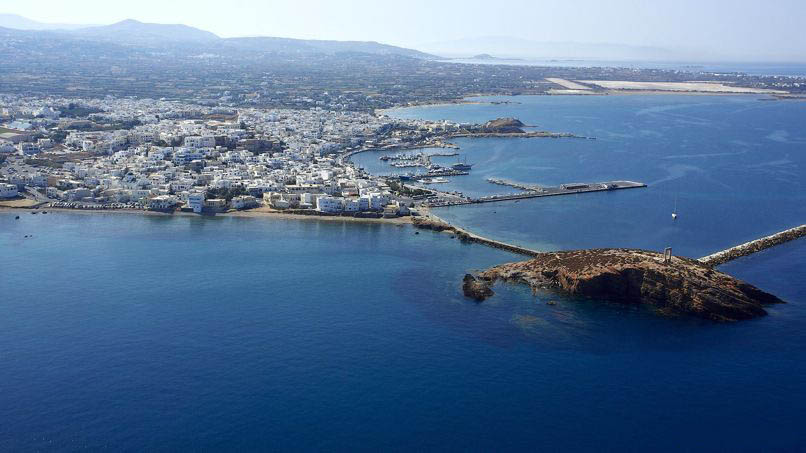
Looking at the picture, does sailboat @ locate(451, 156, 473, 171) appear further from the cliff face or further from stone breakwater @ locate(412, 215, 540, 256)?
the cliff face

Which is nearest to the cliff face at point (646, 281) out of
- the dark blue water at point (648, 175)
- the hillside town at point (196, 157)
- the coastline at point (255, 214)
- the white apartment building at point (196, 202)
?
the dark blue water at point (648, 175)

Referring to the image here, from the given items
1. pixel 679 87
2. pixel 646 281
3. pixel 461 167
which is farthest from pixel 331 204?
pixel 679 87

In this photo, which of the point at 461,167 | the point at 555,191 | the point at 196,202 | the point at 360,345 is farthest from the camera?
the point at 461,167

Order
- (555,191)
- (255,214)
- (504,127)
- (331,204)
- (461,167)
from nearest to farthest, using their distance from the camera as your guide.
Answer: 1. (255,214)
2. (331,204)
3. (555,191)
4. (461,167)
5. (504,127)

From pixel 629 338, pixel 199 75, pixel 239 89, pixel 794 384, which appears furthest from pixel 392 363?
pixel 199 75

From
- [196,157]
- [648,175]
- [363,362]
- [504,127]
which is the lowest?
[363,362]

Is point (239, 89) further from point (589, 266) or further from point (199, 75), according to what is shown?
point (589, 266)

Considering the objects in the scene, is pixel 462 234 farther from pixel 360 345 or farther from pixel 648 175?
pixel 648 175
